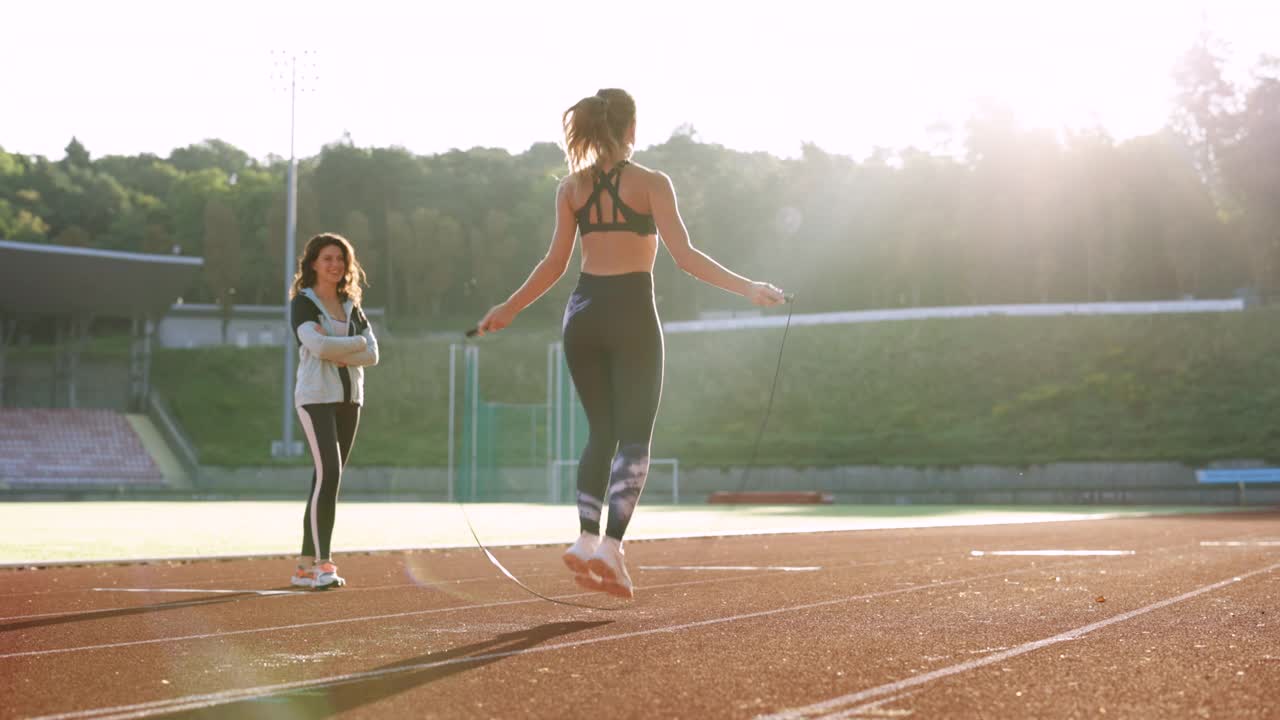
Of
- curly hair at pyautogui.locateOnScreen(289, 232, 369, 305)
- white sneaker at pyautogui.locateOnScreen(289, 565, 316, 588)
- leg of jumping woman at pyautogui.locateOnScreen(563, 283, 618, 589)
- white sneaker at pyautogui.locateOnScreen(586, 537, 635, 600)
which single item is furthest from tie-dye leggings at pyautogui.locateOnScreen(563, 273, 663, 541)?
white sneaker at pyautogui.locateOnScreen(289, 565, 316, 588)

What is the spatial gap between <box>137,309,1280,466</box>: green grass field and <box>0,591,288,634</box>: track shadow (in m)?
35.9

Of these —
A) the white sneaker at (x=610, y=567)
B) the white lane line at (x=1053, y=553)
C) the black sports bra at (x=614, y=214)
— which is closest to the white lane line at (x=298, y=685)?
the white sneaker at (x=610, y=567)

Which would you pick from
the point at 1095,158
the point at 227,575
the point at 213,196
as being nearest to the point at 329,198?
the point at 213,196

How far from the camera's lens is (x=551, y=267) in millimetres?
5797

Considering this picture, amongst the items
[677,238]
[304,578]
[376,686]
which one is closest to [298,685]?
[376,686]

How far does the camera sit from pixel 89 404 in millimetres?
59344

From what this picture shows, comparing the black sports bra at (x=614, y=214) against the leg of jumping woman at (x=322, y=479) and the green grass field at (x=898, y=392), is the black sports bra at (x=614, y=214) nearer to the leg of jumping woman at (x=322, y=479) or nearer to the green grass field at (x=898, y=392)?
the leg of jumping woman at (x=322, y=479)

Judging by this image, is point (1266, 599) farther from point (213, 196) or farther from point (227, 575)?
point (213, 196)

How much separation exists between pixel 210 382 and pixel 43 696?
201ft

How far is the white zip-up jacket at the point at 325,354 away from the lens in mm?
7645

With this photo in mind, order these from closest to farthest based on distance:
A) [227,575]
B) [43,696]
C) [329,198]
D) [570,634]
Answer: [43,696]
[570,634]
[227,575]
[329,198]

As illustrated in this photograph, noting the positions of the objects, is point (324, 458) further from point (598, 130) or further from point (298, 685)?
point (298, 685)

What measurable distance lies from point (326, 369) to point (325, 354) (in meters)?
0.13

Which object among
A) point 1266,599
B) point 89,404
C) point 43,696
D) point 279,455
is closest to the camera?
point 43,696
